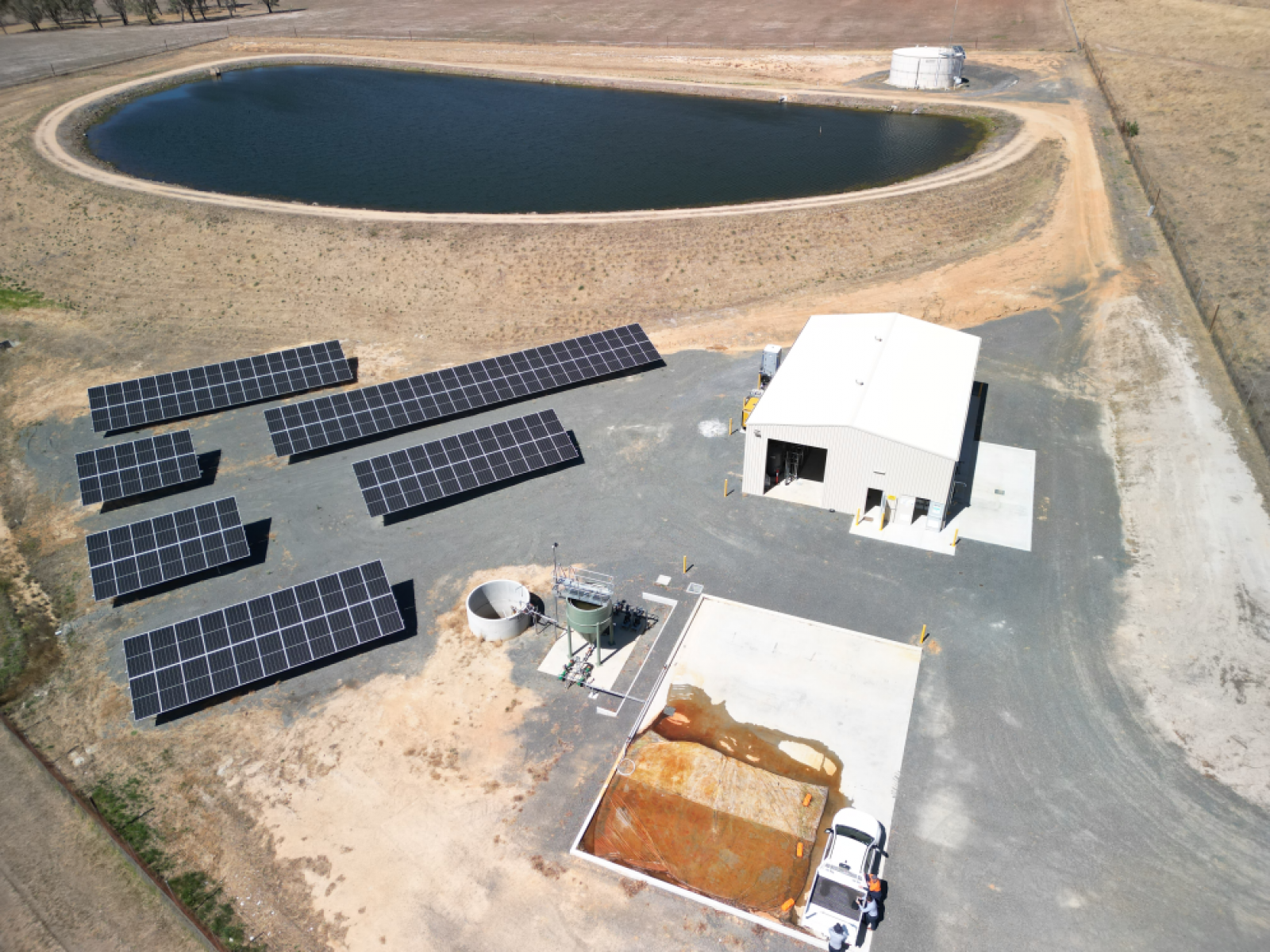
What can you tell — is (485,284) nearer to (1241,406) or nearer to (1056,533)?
(1056,533)

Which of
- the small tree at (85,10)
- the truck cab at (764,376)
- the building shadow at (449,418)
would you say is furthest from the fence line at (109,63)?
the truck cab at (764,376)

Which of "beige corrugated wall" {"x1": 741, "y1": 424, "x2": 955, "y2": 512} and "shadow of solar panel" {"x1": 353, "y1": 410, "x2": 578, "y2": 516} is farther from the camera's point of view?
"shadow of solar panel" {"x1": 353, "y1": 410, "x2": 578, "y2": 516}

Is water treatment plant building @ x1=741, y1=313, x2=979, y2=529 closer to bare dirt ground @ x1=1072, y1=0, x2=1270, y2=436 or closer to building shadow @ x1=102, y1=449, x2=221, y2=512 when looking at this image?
bare dirt ground @ x1=1072, y1=0, x2=1270, y2=436

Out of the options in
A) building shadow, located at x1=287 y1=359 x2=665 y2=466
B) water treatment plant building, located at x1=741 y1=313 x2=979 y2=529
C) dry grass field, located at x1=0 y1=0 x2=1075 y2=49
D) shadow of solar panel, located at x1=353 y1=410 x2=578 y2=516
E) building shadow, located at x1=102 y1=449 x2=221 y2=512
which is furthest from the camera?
dry grass field, located at x1=0 y1=0 x2=1075 y2=49

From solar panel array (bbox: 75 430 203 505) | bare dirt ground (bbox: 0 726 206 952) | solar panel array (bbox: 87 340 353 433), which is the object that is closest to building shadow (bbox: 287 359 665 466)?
solar panel array (bbox: 75 430 203 505)

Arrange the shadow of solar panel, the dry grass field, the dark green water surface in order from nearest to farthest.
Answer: the shadow of solar panel, the dark green water surface, the dry grass field

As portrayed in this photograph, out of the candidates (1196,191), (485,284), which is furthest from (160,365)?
(1196,191)

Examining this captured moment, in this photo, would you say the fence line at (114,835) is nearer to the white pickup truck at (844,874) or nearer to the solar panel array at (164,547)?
the solar panel array at (164,547)

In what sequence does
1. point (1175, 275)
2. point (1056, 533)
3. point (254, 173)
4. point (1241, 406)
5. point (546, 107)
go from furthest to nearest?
point (546, 107) < point (254, 173) < point (1175, 275) < point (1241, 406) < point (1056, 533)

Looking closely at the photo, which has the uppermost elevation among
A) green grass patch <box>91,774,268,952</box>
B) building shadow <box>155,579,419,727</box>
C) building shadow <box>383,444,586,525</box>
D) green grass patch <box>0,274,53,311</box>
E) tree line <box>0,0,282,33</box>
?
tree line <box>0,0,282,33</box>
